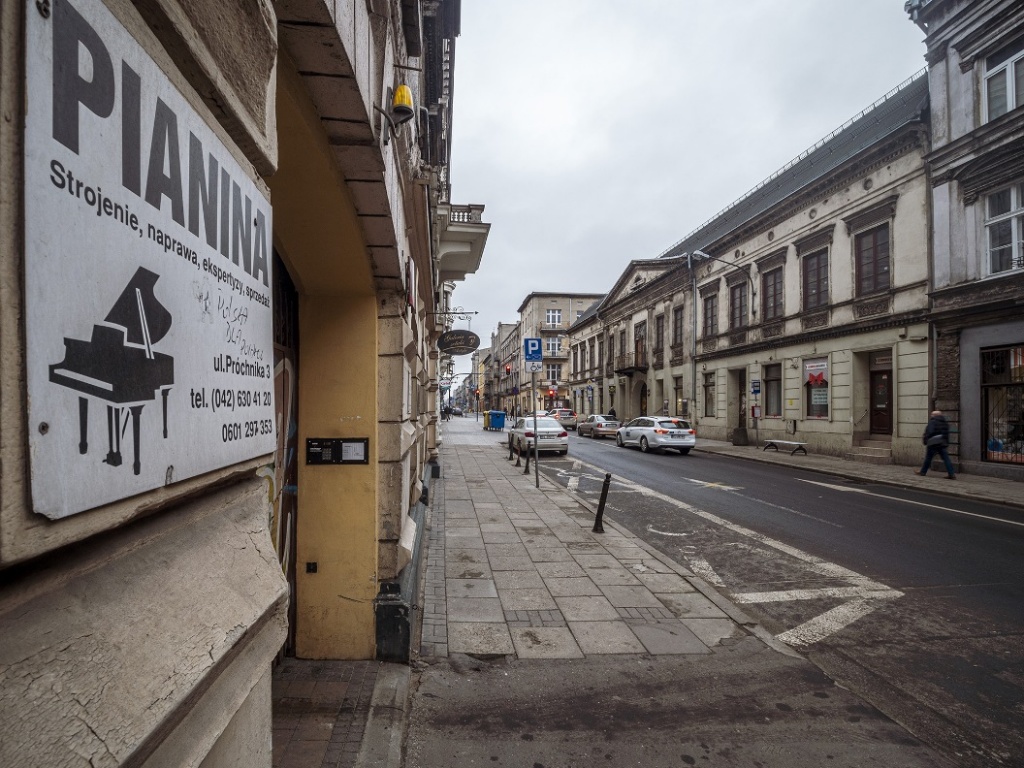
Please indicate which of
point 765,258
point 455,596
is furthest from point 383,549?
point 765,258

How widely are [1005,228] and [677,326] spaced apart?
17.9m

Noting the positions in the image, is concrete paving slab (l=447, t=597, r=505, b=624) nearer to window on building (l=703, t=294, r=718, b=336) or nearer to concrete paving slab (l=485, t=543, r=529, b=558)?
concrete paving slab (l=485, t=543, r=529, b=558)

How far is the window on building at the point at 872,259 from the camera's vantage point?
17.7 m

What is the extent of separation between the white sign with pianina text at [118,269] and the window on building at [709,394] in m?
28.3

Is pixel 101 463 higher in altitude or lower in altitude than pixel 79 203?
lower

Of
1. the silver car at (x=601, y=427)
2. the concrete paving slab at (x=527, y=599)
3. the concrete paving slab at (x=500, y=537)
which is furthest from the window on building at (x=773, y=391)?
the concrete paving slab at (x=527, y=599)

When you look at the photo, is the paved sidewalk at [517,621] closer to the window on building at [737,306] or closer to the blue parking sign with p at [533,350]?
the blue parking sign with p at [533,350]

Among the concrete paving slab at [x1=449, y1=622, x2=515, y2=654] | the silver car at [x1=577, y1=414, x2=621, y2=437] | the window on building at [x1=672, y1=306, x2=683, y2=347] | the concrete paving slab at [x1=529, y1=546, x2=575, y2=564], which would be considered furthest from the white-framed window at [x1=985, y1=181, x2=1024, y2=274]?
the silver car at [x1=577, y1=414, x2=621, y2=437]

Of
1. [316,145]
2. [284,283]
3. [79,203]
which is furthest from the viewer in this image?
A: [284,283]

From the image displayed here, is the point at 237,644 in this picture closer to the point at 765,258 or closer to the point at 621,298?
the point at 765,258

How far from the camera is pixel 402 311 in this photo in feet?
14.2

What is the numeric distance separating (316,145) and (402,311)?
1920mm

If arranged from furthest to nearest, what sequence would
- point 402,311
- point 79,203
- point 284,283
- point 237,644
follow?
point 402,311 → point 284,283 → point 237,644 → point 79,203

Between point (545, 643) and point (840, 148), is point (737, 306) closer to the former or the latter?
point (840, 148)
